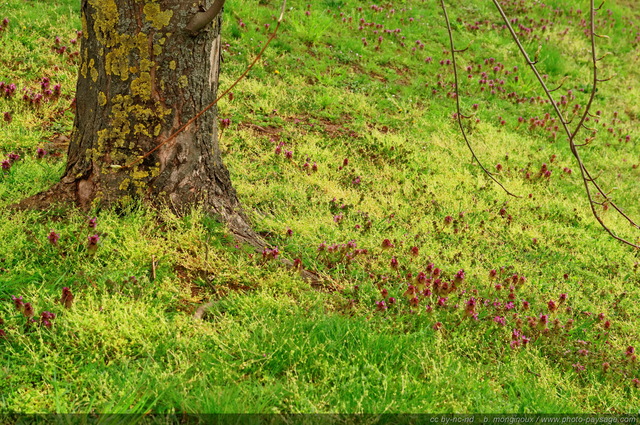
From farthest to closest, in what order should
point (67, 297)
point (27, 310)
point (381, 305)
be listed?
point (381, 305)
point (67, 297)
point (27, 310)

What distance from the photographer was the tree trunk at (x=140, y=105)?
3574 mm

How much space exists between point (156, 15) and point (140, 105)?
64 centimetres

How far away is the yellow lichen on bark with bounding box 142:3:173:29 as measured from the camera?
11.6ft

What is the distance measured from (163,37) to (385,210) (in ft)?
9.81

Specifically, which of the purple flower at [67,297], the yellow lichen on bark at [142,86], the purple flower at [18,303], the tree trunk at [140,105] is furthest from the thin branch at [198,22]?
the purple flower at [18,303]

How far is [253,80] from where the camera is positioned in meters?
7.84

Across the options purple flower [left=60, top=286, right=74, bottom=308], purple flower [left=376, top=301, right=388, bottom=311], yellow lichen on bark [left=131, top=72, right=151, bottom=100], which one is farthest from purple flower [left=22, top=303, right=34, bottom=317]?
purple flower [left=376, top=301, right=388, bottom=311]

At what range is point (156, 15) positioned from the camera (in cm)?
355

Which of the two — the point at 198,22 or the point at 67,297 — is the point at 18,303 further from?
the point at 198,22

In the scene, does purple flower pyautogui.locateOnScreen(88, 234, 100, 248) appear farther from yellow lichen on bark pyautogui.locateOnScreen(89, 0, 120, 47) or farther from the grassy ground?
yellow lichen on bark pyautogui.locateOnScreen(89, 0, 120, 47)

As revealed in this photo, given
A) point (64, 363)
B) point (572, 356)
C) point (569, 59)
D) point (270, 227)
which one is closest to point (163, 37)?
point (270, 227)

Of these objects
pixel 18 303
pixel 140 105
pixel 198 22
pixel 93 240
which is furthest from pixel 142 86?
pixel 18 303

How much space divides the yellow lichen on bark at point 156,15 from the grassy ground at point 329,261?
1.38 metres

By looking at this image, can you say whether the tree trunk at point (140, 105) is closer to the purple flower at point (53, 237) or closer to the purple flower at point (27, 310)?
the purple flower at point (53, 237)
